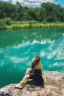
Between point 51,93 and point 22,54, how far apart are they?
18.8 m

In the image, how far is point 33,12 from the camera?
111625 mm

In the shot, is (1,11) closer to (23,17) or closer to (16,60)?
(23,17)

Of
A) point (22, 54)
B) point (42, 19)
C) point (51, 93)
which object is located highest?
point (51, 93)

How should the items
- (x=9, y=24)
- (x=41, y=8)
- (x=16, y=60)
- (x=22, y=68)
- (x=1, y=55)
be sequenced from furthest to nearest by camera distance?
(x=41, y=8) → (x=9, y=24) → (x=1, y=55) → (x=16, y=60) → (x=22, y=68)

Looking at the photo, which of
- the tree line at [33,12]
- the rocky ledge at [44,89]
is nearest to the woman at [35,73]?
the rocky ledge at [44,89]

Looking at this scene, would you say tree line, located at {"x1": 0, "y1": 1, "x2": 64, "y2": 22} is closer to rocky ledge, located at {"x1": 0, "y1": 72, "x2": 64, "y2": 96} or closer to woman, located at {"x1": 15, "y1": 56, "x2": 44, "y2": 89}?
rocky ledge, located at {"x1": 0, "y1": 72, "x2": 64, "y2": 96}

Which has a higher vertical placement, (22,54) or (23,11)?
(22,54)

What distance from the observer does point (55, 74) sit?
1314 centimetres

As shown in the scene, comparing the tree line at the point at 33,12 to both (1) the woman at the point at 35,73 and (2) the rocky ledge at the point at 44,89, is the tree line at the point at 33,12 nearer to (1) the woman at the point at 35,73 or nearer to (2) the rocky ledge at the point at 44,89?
(2) the rocky ledge at the point at 44,89

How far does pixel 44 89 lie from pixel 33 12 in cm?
10099

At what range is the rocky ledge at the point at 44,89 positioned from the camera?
1119 cm

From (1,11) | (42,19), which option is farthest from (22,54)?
(42,19)

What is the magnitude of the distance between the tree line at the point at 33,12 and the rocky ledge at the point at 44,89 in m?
89.3

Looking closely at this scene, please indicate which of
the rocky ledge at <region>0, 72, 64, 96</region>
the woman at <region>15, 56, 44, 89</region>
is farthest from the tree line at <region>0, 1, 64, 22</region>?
the woman at <region>15, 56, 44, 89</region>
